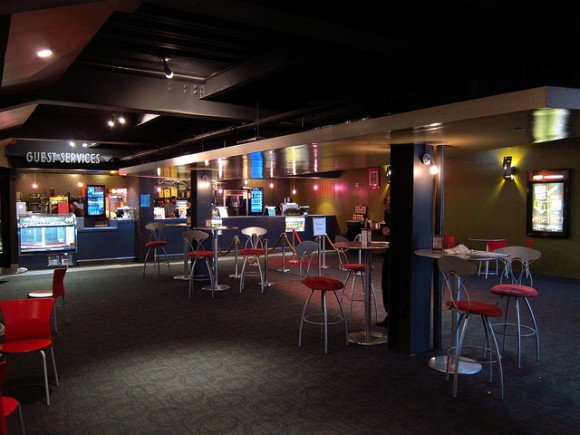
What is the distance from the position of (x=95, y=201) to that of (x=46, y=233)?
19.5 ft

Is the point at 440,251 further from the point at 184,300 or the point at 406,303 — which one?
the point at 184,300

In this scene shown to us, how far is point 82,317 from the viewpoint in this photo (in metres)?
6.09

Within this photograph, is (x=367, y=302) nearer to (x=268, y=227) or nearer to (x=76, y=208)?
(x=268, y=227)

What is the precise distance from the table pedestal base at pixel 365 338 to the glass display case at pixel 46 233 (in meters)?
7.49

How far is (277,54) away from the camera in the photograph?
15.4 feet

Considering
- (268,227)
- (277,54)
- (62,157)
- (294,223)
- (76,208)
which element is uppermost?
(277,54)

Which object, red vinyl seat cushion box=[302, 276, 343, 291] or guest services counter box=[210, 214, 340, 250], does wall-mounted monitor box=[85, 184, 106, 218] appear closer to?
guest services counter box=[210, 214, 340, 250]

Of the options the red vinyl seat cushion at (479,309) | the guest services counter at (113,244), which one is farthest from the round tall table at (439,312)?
the guest services counter at (113,244)

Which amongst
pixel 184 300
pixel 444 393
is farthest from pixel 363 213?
pixel 444 393

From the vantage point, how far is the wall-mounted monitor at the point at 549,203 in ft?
29.4

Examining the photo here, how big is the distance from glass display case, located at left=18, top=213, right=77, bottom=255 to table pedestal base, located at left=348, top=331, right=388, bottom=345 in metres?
7.49

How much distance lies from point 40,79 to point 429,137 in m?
3.85

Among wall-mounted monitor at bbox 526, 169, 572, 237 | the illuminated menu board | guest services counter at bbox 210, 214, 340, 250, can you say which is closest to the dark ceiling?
wall-mounted monitor at bbox 526, 169, 572, 237

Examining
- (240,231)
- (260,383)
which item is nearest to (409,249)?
(260,383)
